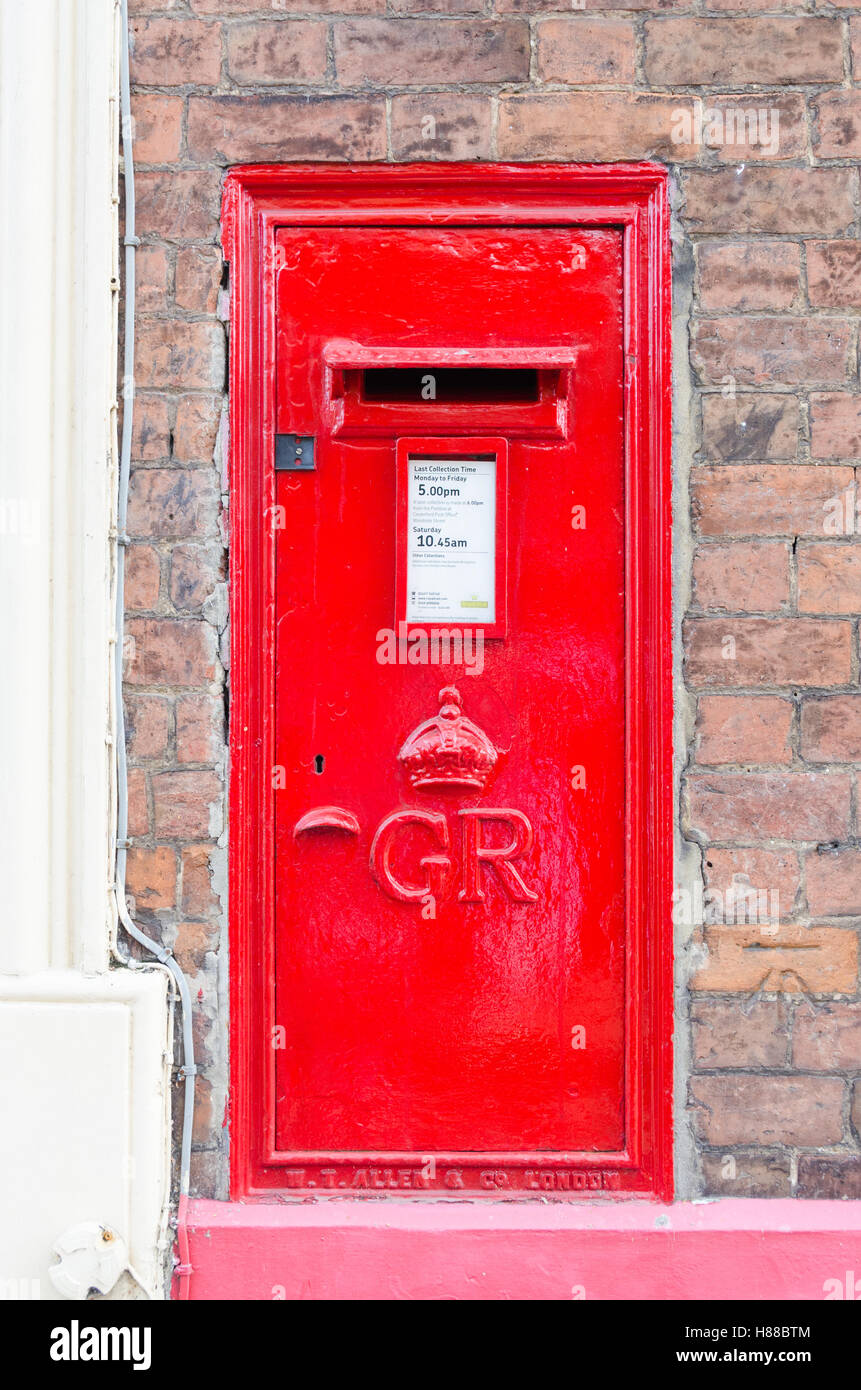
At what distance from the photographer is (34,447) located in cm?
211

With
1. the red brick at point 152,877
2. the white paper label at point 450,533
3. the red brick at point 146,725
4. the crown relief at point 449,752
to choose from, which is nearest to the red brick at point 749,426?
the white paper label at point 450,533

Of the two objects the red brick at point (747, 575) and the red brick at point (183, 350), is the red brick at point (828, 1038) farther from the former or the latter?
the red brick at point (183, 350)

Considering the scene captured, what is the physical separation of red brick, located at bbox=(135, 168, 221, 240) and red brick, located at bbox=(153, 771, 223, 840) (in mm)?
993

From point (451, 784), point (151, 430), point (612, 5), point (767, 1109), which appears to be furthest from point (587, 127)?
point (767, 1109)

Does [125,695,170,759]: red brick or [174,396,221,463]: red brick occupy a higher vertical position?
[174,396,221,463]: red brick

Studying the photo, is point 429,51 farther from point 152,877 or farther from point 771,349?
point 152,877

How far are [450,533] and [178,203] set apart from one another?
0.78 m

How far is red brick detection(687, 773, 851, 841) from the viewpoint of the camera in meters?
2.13

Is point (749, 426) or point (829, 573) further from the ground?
point (749, 426)

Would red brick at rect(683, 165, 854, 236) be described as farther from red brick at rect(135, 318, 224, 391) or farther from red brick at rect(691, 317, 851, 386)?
red brick at rect(135, 318, 224, 391)

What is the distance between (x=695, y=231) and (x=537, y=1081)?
158 centimetres

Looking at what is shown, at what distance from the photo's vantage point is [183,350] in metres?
2.14

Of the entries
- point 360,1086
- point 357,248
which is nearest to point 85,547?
point 357,248

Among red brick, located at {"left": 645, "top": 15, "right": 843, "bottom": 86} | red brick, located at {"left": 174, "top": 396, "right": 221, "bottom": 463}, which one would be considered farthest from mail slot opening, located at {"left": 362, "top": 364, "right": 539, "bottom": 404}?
red brick, located at {"left": 645, "top": 15, "right": 843, "bottom": 86}
